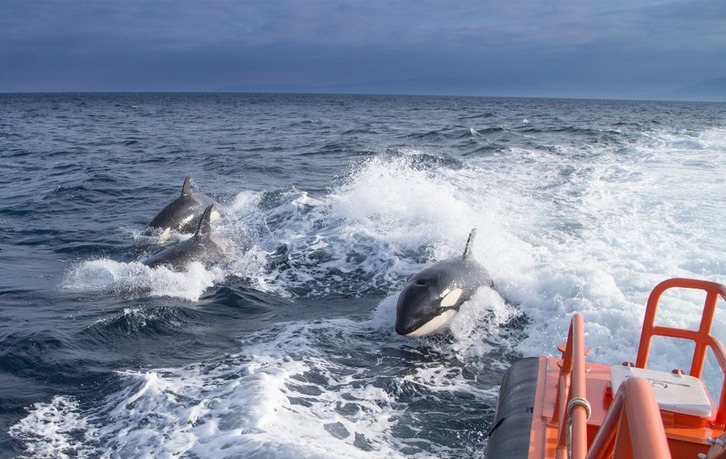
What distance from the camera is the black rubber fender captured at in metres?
5.02

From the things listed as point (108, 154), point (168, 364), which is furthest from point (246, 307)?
point (108, 154)

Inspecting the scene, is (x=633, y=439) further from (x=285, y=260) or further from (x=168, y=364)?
(x=285, y=260)

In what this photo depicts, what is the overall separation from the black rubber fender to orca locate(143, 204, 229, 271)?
272 inches

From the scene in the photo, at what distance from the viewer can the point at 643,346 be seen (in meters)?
5.18

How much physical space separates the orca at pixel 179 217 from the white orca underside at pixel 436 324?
7.38 m

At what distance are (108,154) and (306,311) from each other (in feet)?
76.4

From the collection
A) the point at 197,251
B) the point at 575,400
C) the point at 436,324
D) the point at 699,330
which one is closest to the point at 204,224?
the point at 197,251

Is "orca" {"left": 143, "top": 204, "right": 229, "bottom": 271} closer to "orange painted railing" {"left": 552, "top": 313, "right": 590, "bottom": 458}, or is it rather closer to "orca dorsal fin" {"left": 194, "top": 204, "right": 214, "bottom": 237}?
"orca dorsal fin" {"left": 194, "top": 204, "right": 214, "bottom": 237}

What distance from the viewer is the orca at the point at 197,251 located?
37.2 feet

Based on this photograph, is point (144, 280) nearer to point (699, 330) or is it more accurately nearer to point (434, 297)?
point (434, 297)

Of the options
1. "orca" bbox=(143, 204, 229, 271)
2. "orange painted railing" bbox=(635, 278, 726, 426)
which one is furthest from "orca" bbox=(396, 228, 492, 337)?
"orca" bbox=(143, 204, 229, 271)

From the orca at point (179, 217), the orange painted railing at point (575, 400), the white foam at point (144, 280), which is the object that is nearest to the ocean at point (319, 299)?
the white foam at point (144, 280)

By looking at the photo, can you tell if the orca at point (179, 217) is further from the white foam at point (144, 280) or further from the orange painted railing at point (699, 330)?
the orange painted railing at point (699, 330)

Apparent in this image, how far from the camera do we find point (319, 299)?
35.6ft
